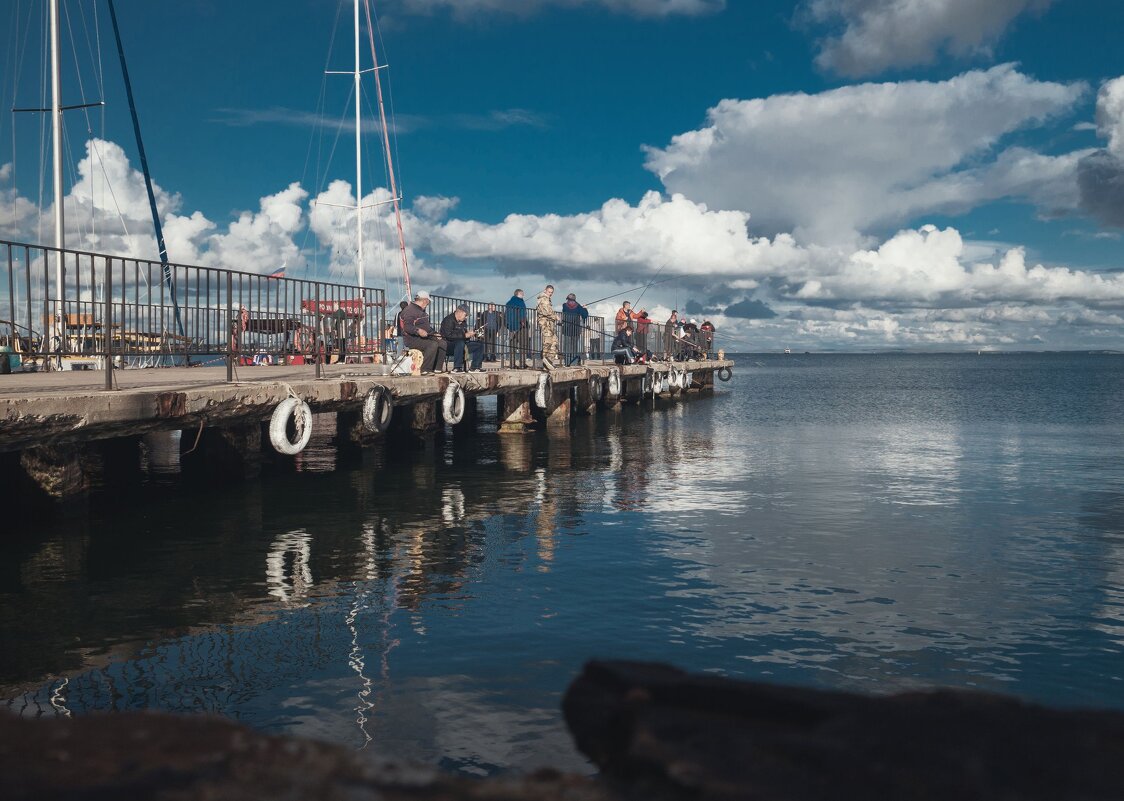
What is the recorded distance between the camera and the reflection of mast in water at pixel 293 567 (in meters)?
7.75

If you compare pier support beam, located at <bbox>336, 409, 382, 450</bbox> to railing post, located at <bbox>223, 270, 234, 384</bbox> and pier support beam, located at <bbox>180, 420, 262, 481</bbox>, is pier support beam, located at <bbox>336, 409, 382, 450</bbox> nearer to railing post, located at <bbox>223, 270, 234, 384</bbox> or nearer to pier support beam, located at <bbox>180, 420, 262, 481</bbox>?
pier support beam, located at <bbox>180, 420, 262, 481</bbox>

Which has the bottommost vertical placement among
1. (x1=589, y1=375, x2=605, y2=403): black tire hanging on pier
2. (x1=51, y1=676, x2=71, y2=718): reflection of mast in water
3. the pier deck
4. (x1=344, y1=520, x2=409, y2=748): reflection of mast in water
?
(x1=344, y1=520, x2=409, y2=748): reflection of mast in water

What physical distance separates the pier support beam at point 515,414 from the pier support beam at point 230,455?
8.70 metres

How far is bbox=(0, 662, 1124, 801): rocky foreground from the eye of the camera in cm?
179

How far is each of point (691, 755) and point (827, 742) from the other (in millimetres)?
278

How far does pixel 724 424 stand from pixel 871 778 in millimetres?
25600

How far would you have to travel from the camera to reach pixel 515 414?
22.7 m

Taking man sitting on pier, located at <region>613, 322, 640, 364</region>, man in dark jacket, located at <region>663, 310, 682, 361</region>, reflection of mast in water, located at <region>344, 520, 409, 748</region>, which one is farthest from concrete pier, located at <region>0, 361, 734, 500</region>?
man in dark jacket, located at <region>663, 310, 682, 361</region>

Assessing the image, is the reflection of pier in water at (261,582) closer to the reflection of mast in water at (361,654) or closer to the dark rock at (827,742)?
the reflection of mast in water at (361,654)

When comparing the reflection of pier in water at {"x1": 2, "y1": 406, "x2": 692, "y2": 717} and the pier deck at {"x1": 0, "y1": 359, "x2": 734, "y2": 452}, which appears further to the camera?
the pier deck at {"x1": 0, "y1": 359, "x2": 734, "y2": 452}

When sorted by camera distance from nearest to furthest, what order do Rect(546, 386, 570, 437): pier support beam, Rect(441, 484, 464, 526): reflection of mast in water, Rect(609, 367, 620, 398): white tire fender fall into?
Rect(441, 484, 464, 526): reflection of mast in water < Rect(546, 386, 570, 437): pier support beam < Rect(609, 367, 620, 398): white tire fender

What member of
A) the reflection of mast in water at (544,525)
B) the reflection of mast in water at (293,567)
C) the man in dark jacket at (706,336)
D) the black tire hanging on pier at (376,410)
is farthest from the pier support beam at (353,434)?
the man in dark jacket at (706,336)

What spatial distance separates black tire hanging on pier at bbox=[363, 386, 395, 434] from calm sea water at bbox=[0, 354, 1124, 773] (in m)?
0.97

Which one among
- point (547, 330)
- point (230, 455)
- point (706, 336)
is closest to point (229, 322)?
point (230, 455)
